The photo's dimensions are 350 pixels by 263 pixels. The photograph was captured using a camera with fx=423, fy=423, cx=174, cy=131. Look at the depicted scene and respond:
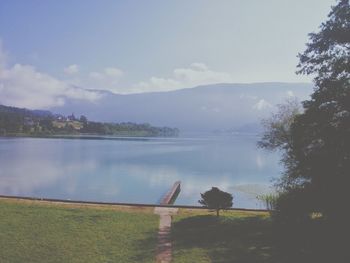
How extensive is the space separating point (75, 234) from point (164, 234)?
3576 mm

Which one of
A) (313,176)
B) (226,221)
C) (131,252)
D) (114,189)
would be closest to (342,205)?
(313,176)

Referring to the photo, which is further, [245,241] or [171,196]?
[171,196]

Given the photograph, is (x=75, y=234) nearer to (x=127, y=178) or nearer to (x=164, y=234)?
(x=164, y=234)

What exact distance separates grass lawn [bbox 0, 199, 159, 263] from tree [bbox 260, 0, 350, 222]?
271 inches

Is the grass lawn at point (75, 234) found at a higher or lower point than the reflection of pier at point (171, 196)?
higher

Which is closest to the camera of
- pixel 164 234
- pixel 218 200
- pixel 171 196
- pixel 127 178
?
pixel 164 234

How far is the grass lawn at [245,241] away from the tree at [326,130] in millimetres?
1275

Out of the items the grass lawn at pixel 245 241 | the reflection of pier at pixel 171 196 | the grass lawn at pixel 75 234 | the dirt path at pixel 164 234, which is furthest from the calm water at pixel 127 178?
the grass lawn at pixel 245 241

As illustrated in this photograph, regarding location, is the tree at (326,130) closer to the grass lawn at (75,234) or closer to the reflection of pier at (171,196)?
the grass lawn at (75,234)

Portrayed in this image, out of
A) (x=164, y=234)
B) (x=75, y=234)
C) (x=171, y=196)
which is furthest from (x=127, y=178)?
(x=75, y=234)

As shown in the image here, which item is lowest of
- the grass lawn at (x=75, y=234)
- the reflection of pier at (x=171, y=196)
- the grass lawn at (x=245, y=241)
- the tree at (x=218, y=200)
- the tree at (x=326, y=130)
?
the reflection of pier at (x=171, y=196)

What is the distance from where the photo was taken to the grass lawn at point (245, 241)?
14273 millimetres

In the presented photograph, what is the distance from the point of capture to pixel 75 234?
16516 mm

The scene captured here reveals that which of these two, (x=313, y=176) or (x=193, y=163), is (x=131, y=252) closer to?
(x=313, y=176)
